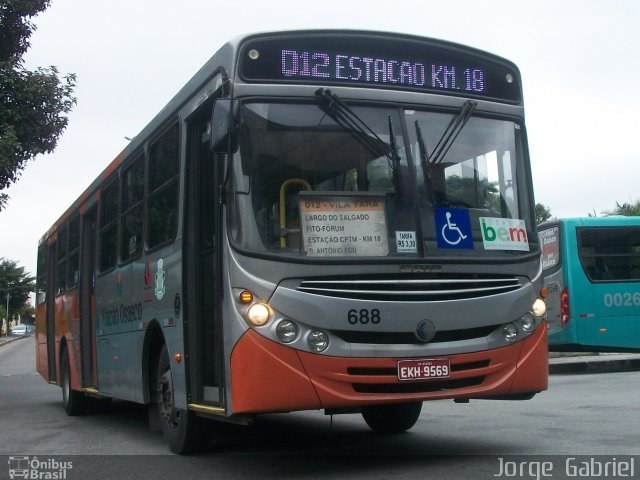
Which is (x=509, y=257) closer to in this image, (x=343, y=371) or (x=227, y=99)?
(x=343, y=371)

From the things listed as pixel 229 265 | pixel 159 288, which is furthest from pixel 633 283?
pixel 229 265

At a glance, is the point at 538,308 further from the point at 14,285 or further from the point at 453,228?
the point at 14,285

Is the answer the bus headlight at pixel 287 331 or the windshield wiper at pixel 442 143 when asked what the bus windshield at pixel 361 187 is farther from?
the bus headlight at pixel 287 331

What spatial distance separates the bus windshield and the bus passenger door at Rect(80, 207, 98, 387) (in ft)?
18.6

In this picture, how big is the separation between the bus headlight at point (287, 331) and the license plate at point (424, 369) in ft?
2.55

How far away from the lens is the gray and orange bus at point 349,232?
255 inches

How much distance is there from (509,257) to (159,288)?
3214mm

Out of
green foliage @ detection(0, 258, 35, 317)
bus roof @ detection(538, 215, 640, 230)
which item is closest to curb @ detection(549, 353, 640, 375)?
bus roof @ detection(538, 215, 640, 230)

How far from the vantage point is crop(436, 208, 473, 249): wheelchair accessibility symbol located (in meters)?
6.87

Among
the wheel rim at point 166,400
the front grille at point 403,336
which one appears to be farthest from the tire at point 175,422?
the front grille at point 403,336

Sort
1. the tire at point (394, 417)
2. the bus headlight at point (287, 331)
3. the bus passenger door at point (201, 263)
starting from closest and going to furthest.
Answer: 1. the bus headlight at point (287, 331)
2. the bus passenger door at point (201, 263)
3. the tire at point (394, 417)

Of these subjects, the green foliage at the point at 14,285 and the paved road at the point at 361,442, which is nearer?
Answer: the paved road at the point at 361,442

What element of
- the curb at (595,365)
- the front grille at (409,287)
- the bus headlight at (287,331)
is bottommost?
the curb at (595,365)

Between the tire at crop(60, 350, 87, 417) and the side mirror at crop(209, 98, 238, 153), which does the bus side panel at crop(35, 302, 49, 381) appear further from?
the side mirror at crop(209, 98, 238, 153)
